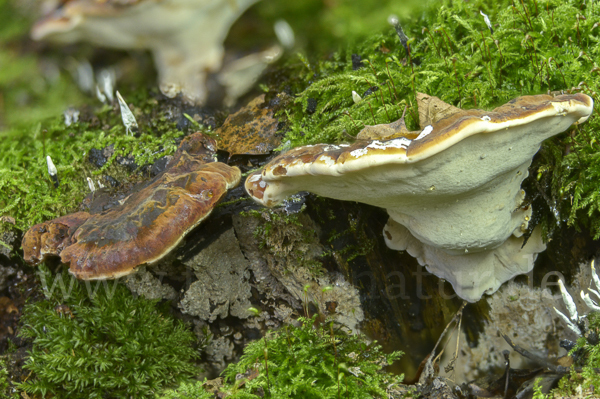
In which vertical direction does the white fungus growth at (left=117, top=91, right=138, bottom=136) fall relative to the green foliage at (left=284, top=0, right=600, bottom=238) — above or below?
below

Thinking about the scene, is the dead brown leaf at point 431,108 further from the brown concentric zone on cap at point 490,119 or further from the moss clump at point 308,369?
the moss clump at point 308,369

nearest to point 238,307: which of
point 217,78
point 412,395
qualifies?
point 412,395

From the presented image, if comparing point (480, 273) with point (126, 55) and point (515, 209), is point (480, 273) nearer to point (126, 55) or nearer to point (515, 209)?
point (515, 209)

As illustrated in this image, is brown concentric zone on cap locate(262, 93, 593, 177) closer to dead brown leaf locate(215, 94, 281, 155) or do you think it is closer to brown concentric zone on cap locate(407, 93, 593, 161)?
brown concentric zone on cap locate(407, 93, 593, 161)

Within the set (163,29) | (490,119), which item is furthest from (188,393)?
(163,29)

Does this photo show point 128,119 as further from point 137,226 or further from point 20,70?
point 20,70

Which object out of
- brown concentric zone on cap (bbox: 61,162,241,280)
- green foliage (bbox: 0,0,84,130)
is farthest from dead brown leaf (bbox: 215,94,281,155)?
green foliage (bbox: 0,0,84,130)
